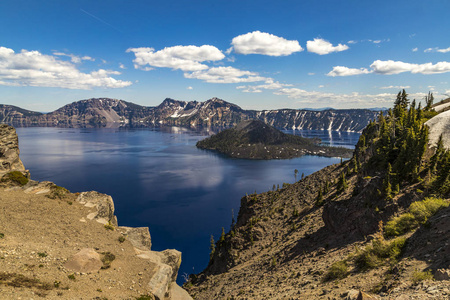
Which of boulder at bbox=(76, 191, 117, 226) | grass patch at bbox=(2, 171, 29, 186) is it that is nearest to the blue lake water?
boulder at bbox=(76, 191, 117, 226)

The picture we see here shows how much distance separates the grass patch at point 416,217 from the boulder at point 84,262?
112ft

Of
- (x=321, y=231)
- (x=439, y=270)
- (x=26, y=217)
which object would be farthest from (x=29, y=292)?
(x=321, y=231)

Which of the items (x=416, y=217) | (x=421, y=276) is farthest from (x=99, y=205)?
(x=416, y=217)

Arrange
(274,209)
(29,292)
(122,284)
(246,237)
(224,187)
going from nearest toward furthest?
1. (29,292)
2. (122,284)
3. (246,237)
4. (274,209)
5. (224,187)

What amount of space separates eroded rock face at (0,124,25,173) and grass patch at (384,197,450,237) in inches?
2559

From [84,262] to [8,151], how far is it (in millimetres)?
39347

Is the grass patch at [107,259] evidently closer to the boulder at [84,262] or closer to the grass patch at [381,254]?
the boulder at [84,262]

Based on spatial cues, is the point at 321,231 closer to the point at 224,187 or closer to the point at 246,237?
the point at 246,237

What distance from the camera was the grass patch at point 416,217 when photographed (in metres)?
24.7

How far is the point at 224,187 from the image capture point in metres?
164

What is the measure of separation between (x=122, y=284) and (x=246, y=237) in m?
52.7

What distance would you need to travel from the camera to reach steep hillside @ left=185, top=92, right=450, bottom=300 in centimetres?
1877

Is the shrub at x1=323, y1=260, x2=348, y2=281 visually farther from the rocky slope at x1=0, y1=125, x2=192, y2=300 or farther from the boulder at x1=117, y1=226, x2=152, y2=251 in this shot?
the boulder at x1=117, y1=226, x2=152, y2=251

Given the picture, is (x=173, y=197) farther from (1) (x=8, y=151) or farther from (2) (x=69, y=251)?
(2) (x=69, y=251)
